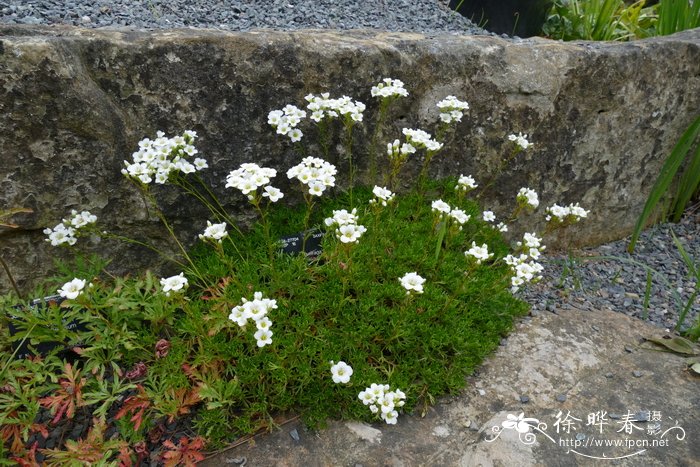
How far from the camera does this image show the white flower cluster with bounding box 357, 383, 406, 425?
2.29m

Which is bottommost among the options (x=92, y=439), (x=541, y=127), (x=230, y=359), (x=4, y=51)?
(x=92, y=439)

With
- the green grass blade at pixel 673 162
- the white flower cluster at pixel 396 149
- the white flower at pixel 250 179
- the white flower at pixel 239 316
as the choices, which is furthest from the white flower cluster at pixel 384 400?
the green grass blade at pixel 673 162

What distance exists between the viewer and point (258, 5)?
169 inches

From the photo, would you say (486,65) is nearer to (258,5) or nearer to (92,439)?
(258,5)

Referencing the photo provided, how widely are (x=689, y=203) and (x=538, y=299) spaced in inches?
99.5

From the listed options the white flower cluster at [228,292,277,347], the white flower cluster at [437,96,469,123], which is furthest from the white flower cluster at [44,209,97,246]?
the white flower cluster at [437,96,469,123]

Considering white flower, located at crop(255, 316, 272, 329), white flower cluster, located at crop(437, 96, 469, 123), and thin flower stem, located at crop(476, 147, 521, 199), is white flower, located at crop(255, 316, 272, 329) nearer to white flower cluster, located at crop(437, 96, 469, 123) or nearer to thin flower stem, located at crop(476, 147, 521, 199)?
white flower cluster, located at crop(437, 96, 469, 123)

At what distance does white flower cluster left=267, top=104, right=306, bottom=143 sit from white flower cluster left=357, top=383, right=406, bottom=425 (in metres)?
1.45

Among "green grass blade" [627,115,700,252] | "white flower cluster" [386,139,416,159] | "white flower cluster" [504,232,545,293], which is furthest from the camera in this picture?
"green grass blade" [627,115,700,252]

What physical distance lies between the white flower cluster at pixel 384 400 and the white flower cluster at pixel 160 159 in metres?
1.41

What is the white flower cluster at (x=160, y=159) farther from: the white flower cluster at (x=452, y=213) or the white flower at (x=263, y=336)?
the white flower cluster at (x=452, y=213)

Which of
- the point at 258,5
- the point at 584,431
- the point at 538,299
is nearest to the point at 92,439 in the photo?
the point at 584,431

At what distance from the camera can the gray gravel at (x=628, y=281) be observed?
3.62 metres

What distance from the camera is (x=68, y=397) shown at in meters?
2.35
